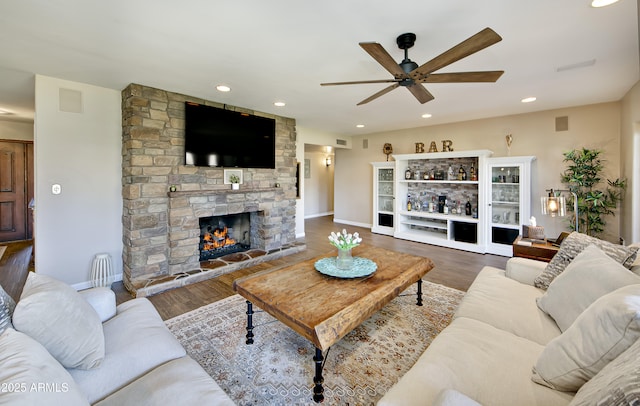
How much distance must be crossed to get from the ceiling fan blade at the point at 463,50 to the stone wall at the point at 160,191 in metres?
3.06

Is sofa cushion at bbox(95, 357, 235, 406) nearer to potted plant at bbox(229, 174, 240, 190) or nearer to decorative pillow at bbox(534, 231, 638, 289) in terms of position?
decorative pillow at bbox(534, 231, 638, 289)

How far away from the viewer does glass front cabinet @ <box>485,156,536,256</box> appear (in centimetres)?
468

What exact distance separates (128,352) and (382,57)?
7.65 ft

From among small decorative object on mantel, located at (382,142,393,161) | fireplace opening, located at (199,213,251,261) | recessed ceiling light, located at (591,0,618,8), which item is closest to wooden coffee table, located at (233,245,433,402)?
recessed ceiling light, located at (591,0,618,8)

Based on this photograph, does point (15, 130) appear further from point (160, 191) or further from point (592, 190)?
point (592, 190)

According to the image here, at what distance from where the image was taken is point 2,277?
12.2 feet


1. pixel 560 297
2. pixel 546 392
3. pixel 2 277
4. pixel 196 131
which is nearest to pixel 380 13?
pixel 560 297

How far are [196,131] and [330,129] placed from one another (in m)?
3.32

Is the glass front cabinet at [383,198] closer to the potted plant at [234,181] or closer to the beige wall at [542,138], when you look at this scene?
the beige wall at [542,138]

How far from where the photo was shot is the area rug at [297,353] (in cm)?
178

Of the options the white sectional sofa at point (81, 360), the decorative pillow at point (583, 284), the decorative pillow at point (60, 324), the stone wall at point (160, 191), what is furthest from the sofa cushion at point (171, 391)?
the stone wall at point (160, 191)

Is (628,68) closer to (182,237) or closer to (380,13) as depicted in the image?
(380,13)

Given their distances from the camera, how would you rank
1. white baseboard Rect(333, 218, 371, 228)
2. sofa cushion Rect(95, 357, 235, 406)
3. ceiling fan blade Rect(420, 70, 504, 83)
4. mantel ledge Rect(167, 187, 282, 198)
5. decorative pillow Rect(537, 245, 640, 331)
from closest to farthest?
sofa cushion Rect(95, 357, 235, 406) → decorative pillow Rect(537, 245, 640, 331) → ceiling fan blade Rect(420, 70, 504, 83) → mantel ledge Rect(167, 187, 282, 198) → white baseboard Rect(333, 218, 371, 228)

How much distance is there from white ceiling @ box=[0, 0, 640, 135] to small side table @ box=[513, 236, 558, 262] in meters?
1.90
